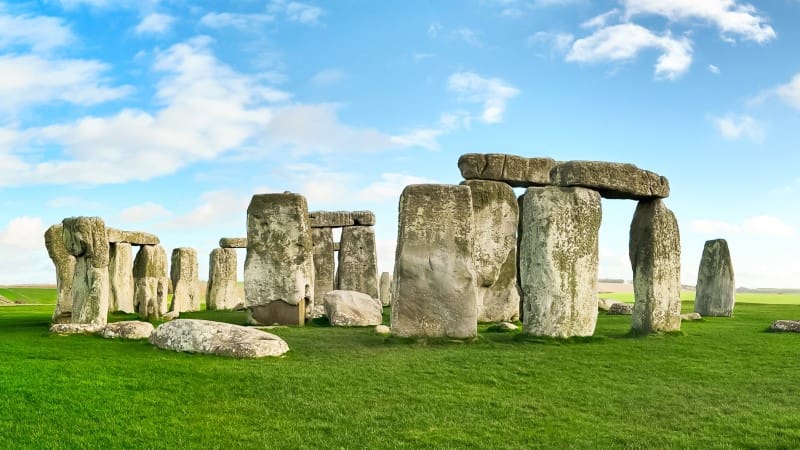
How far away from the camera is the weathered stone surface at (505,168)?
19438 mm

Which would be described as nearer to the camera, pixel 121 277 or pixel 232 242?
pixel 121 277

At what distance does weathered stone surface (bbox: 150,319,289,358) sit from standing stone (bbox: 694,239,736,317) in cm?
1524

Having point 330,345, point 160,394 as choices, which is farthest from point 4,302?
point 160,394

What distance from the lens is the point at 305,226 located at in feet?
56.2

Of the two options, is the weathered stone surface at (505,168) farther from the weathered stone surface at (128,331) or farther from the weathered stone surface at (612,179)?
the weathered stone surface at (128,331)

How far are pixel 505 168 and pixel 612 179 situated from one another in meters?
6.72

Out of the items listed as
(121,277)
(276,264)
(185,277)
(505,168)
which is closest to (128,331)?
(276,264)

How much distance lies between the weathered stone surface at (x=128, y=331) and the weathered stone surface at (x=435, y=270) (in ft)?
15.7

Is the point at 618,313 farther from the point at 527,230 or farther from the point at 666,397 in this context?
the point at 666,397

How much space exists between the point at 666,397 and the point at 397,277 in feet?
16.6

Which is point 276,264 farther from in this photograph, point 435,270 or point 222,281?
point 222,281

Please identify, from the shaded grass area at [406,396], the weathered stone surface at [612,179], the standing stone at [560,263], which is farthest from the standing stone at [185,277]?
the weathered stone surface at [612,179]

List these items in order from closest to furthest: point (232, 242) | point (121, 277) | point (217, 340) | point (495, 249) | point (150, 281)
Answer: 1. point (217, 340)
2. point (495, 249)
3. point (150, 281)
4. point (121, 277)
5. point (232, 242)

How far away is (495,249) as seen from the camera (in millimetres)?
18406
